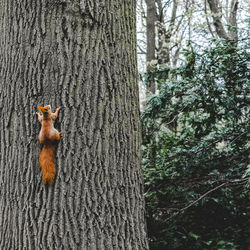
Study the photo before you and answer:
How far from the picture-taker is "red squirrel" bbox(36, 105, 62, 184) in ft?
5.77

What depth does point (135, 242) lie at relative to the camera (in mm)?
1896

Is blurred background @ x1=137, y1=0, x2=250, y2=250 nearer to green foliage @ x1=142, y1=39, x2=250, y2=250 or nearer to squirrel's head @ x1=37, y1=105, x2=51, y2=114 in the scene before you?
green foliage @ x1=142, y1=39, x2=250, y2=250

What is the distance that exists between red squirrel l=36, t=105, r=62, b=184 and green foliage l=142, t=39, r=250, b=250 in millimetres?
2261

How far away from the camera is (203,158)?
437 cm

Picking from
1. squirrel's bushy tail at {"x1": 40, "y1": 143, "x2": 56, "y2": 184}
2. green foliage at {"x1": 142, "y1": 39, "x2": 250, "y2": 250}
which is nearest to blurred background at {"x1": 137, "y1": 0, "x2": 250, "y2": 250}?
green foliage at {"x1": 142, "y1": 39, "x2": 250, "y2": 250}

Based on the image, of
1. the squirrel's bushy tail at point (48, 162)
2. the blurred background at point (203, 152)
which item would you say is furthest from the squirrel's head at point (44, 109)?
the blurred background at point (203, 152)

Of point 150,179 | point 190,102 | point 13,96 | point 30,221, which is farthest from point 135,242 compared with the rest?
point 150,179

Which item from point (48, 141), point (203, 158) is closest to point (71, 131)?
point (48, 141)

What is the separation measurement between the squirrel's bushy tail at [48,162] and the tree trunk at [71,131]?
30 mm

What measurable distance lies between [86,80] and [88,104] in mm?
148

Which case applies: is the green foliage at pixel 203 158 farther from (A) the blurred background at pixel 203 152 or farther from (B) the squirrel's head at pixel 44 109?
(B) the squirrel's head at pixel 44 109

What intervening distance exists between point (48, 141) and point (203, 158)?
3.04 metres

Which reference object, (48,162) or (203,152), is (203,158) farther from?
(48,162)

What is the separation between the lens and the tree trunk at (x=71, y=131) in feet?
5.75
